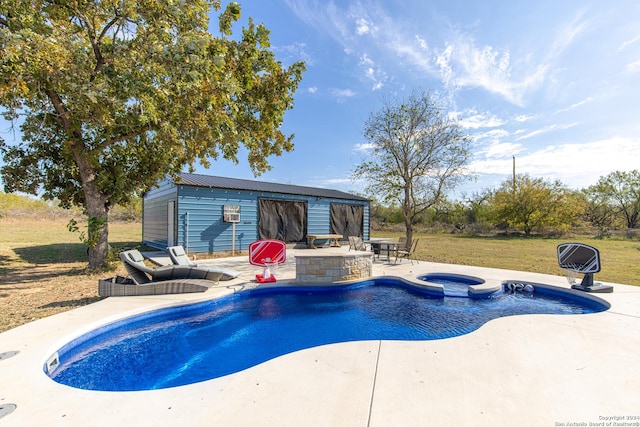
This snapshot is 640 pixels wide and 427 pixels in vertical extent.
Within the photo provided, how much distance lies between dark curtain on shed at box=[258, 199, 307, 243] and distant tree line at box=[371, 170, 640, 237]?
889 cm

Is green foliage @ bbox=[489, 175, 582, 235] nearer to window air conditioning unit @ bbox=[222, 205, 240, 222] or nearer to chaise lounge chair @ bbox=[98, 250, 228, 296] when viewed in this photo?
window air conditioning unit @ bbox=[222, 205, 240, 222]

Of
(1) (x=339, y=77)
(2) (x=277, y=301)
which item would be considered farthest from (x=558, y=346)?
(1) (x=339, y=77)

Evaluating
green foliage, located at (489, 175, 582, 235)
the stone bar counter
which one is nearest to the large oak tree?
the stone bar counter

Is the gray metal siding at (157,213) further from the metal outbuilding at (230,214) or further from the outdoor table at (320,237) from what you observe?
the outdoor table at (320,237)

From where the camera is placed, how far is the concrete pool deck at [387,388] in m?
1.94

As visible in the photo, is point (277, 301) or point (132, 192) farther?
point (132, 192)

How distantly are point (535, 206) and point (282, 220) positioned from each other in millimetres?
22110

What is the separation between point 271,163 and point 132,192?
4.28m

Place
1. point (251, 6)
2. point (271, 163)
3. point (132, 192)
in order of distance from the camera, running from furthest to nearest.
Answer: point (271, 163)
point (132, 192)
point (251, 6)

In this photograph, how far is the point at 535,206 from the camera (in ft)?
76.0

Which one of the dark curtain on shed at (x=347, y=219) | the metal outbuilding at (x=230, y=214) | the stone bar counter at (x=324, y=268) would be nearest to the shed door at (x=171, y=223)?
the metal outbuilding at (x=230, y=214)

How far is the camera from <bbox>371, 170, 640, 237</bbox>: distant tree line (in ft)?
74.7

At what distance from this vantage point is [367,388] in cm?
230

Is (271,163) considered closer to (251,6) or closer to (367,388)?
(251,6)
